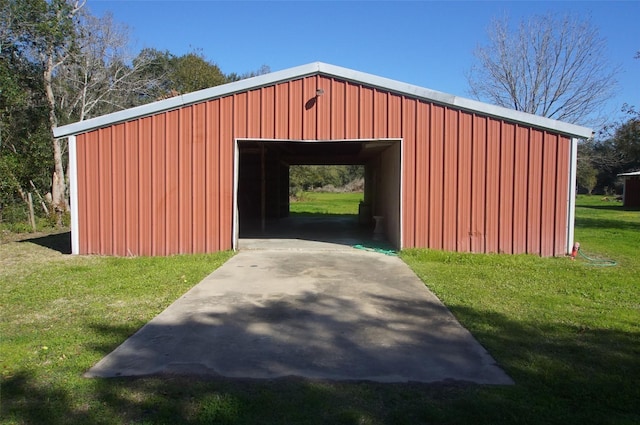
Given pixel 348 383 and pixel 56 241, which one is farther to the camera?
pixel 56 241

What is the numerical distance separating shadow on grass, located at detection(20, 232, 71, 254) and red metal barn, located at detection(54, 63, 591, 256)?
1.19m

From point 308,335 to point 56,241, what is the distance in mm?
10032

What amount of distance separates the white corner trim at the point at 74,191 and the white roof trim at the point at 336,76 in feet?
1.05

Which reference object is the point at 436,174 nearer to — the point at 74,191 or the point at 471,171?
the point at 471,171

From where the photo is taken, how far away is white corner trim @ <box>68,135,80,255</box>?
9.84 m

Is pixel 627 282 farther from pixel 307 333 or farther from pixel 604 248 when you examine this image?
pixel 307 333

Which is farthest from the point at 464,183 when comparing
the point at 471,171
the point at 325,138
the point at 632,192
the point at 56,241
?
the point at 632,192

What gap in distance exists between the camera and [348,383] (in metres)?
3.53

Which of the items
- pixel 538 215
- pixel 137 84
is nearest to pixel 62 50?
pixel 137 84

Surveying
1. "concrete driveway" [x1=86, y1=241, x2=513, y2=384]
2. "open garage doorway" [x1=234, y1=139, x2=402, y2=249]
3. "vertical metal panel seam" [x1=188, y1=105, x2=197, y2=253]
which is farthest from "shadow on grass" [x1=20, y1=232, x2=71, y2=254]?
"concrete driveway" [x1=86, y1=241, x2=513, y2=384]

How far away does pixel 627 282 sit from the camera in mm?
7367

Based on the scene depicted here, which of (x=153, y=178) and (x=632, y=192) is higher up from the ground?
(x=153, y=178)

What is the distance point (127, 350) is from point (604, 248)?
1107cm

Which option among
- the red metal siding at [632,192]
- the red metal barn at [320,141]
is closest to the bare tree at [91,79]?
the red metal barn at [320,141]
